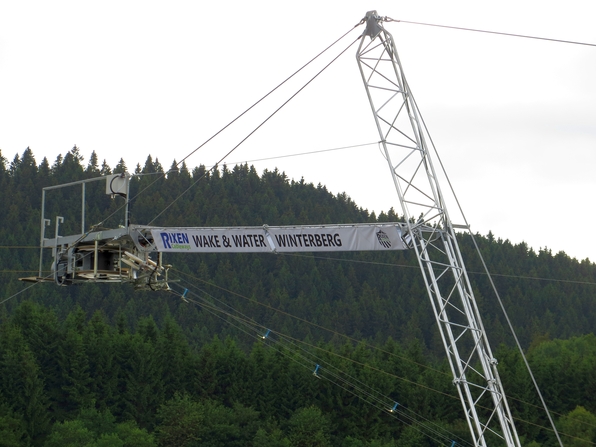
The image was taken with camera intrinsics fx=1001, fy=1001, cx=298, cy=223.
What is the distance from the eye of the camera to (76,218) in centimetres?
17625

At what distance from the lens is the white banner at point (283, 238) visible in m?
23.8

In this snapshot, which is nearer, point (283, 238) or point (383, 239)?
point (383, 239)

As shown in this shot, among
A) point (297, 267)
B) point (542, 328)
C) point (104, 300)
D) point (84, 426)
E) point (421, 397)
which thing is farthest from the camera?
point (297, 267)

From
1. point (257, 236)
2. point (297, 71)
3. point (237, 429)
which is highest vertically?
point (297, 71)

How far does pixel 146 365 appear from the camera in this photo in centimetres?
8975

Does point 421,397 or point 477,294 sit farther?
point 477,294

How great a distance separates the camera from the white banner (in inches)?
937

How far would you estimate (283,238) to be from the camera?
80.5ft

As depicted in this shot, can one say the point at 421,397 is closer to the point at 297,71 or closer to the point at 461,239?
the point at 297,71

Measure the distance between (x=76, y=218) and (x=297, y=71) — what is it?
155 m

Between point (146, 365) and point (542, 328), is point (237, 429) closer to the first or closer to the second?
point (146, 365)

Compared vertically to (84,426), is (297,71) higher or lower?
higher

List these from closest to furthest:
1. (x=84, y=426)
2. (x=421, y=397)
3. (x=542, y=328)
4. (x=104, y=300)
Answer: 1. (x=84, y=426)
2. (x=421, y=397)
3. (x=104, y=300)
4. (x=542, y=328)

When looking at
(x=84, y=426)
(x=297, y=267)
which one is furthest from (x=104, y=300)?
(x=84, y=426)
